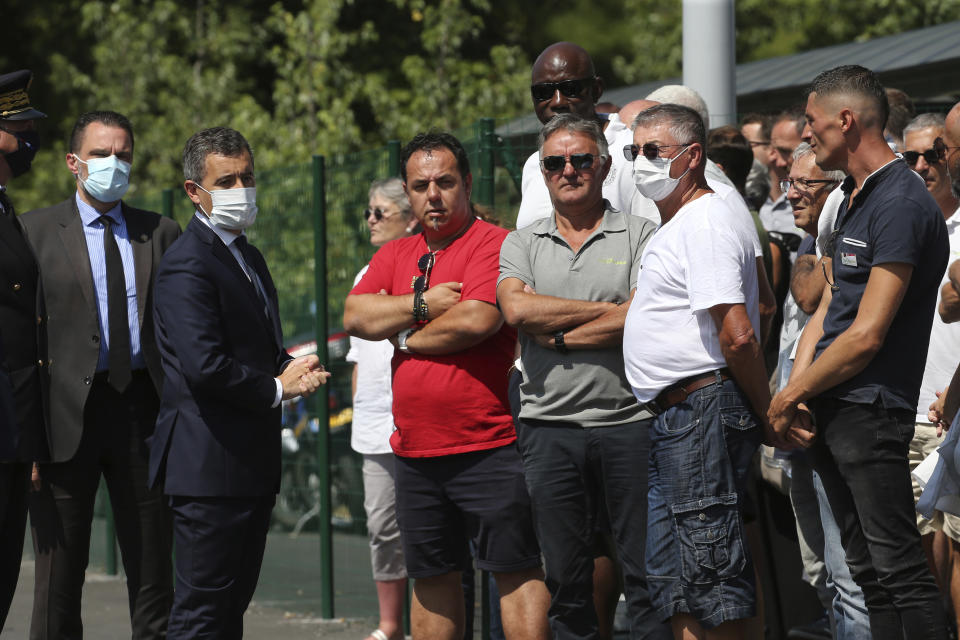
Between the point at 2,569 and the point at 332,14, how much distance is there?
11587mm

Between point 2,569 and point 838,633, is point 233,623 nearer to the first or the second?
point 2,569

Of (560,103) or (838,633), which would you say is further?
(560,103)

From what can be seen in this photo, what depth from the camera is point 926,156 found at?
5.29 m

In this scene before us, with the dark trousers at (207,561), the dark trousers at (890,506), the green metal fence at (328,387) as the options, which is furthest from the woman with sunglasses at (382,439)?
the dark trousers at (890,506)

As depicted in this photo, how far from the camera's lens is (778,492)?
6.28 m

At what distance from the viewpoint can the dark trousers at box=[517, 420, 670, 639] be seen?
4812 millimetres

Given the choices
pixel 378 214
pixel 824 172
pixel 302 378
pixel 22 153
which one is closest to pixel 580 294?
pixel 302 378

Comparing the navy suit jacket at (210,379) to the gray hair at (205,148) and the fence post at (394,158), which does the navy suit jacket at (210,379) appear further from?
the fence post at (394,158)

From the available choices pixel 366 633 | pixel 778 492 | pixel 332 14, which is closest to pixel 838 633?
pixel 778 492

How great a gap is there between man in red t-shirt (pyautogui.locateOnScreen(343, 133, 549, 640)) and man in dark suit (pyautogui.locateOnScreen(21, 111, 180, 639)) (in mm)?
976

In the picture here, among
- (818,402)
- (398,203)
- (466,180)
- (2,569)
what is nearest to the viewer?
(818,402)

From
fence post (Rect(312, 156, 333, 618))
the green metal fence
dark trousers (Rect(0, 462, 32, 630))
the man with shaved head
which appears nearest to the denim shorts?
the man with shaved head

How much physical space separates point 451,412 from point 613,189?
1.22m

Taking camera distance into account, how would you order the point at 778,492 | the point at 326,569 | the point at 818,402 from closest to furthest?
the point at 818,402 → the point at 778,492 → the point at 326,569
